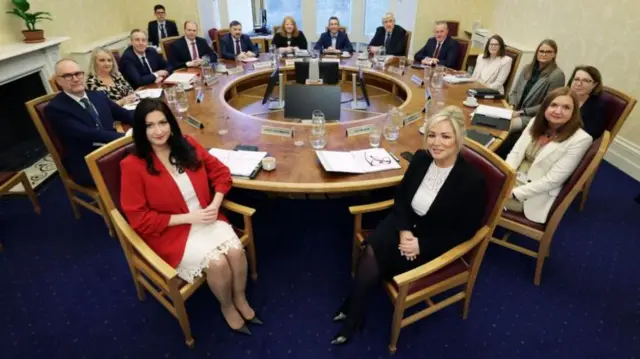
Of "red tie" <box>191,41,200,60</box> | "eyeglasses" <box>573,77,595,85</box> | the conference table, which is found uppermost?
"eyeglasses" <box>573,77,595,85</box>

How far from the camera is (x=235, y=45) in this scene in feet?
15.8

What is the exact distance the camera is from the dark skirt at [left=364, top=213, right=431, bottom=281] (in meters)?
1.76

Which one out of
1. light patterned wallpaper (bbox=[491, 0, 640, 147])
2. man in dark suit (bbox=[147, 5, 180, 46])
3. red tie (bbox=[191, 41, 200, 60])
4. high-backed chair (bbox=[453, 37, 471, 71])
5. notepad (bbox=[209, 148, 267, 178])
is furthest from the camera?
man in dark suit (bbox=[147, 5, 180, 46])

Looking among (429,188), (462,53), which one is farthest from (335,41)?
(429,188)

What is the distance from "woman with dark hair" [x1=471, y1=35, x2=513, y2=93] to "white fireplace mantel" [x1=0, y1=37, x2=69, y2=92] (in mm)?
4362

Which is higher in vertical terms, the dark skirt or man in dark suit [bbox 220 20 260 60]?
man in dark suit [bbox 220 20 260 60]

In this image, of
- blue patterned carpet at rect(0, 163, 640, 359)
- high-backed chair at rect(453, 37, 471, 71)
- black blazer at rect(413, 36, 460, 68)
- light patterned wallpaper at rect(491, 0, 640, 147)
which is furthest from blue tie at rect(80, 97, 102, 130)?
light patterned wallpaper at rect(491, 0, 640, 147)

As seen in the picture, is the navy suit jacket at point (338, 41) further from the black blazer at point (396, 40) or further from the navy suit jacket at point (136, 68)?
the navy suit jacket at point (136, 68)

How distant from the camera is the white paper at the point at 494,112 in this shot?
260cm

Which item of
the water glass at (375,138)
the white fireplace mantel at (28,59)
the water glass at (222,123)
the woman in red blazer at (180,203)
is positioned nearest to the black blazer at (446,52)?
the water glass at (375,138)

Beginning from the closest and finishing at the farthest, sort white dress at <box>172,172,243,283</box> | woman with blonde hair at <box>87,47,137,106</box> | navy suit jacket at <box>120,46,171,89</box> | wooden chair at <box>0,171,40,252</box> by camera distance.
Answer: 1. white dress at <box>172,172,243,283</box>
2. wooden chair at <box>0,171,40,252</box>
3. woman with blonde hair at <box>87,47,137,106</box>
4. navy suit jacket at <box>120,46,171,89</box>

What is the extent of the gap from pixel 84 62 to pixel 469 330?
5358mm

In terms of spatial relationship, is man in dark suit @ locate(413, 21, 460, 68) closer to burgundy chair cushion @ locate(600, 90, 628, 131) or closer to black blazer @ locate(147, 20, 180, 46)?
burgundy chair cushion @ locate(600, 90, 628, 131)

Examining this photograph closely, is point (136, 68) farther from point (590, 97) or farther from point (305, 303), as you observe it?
point (590, 97)
